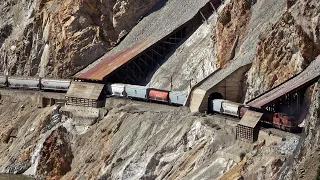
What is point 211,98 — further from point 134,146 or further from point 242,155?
point 242,155

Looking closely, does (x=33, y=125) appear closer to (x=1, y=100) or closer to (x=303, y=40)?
(x=1, y=100)

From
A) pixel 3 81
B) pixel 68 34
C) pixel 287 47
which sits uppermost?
pixel 68 34

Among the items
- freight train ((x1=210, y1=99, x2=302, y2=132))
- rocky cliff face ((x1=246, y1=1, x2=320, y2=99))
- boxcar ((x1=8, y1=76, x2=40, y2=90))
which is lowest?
freight train ((x1=210, y1=99, x2=302, y2=132))

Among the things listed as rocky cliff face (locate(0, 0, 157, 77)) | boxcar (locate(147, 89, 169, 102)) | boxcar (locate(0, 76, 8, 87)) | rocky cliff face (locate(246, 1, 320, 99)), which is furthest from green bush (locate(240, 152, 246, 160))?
boxcar (locate(0, 76, 8, 87))

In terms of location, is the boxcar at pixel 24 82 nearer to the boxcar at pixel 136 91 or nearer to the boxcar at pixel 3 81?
the boxcar at pixel 3 81

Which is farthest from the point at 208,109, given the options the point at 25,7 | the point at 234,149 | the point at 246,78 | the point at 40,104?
the point at 25,7

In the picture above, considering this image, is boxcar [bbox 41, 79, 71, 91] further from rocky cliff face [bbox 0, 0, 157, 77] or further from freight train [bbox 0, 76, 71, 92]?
rocky cliff face [bbox 0, 0, 157, 77]

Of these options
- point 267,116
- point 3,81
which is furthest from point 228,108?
point 3,81
